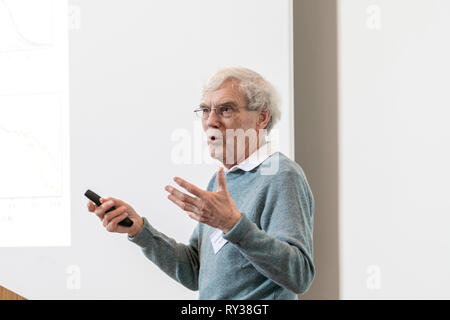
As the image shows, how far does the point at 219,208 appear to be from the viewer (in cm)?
114

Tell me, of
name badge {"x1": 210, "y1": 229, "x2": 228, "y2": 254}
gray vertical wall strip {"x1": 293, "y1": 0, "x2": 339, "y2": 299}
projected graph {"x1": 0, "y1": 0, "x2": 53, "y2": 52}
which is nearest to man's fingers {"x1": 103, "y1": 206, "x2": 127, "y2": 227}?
name badge {"x1": 210, "y1": 229, "x2": 228, "y2": 254}

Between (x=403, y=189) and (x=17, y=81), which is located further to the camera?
(x=17, y=81)

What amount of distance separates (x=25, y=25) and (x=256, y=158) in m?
1.61

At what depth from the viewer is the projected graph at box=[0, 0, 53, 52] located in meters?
2.51

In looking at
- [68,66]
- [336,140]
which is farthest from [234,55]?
[68,66]

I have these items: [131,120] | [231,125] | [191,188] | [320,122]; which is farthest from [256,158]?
[131,120]

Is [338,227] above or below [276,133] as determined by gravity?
below

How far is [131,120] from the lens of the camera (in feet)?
7.85

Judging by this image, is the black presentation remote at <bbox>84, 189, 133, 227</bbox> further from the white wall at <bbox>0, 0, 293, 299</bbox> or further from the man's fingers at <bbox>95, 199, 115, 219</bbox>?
the white wall at <bbox>0, 0, 293, 299</bbox>

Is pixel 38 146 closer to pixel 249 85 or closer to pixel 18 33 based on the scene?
pixel 18 33

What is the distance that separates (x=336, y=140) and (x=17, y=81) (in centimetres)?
147

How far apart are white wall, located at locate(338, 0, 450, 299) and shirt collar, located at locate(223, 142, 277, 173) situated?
2.81ft
